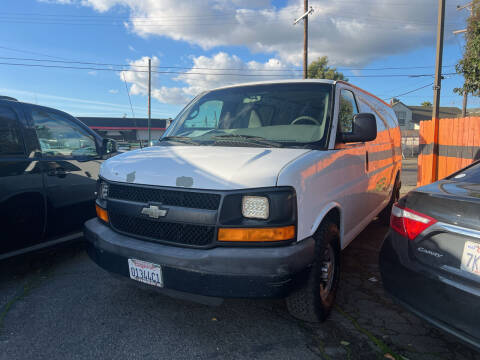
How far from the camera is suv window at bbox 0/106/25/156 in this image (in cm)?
318

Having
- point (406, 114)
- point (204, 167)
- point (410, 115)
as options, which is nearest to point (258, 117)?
point (204, 167)

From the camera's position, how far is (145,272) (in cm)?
236

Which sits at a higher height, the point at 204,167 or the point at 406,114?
the point at 406,114

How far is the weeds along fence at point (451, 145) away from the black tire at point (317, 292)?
5449mm

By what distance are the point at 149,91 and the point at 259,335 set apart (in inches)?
1268

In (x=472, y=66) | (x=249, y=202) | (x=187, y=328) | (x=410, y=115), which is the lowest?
(x=187, y=328)

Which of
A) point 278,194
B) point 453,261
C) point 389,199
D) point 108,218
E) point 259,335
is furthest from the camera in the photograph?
point 389,199

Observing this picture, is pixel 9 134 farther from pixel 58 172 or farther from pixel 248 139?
pixel 248 139

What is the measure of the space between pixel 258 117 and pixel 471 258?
2124mm

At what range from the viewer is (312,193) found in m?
2.37

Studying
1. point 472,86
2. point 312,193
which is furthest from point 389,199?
point 472,86

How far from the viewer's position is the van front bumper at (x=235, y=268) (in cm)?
205

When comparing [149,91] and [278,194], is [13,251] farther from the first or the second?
[149,91]

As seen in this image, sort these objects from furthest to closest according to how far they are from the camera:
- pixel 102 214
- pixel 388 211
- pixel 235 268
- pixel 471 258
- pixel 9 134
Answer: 1. pixel 388 211
2. pixel 9 134
3. pixel 102 214
4. pixel 235 268
5. pixel 471 258
